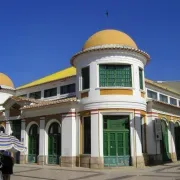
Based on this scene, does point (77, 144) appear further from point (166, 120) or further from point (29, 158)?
point (166, 120)

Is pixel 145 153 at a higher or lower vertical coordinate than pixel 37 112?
lower

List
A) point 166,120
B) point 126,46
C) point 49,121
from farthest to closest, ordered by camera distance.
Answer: point 166,120 → point 49,121 → point 126,46

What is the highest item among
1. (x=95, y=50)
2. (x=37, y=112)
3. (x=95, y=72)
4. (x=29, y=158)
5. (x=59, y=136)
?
(x=95, y=50)

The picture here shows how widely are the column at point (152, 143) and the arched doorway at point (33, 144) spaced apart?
8940 millimetres

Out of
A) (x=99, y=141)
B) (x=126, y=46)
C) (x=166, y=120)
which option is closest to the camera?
(x=99, y=141)

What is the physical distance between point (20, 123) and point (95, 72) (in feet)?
30.2

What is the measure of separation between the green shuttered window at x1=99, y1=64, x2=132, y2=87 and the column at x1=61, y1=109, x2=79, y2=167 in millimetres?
3252

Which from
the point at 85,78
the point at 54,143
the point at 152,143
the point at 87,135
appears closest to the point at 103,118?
the point at 87,135

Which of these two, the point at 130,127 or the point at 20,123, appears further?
the point at 20,123

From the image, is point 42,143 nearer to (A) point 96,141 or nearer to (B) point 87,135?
(B) point 87,135

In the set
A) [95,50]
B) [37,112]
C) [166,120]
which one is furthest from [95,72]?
[166,120]

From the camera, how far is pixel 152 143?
74.4ft

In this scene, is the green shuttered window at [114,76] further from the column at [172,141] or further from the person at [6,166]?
the person at [6,166]

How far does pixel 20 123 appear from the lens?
2670 cm
